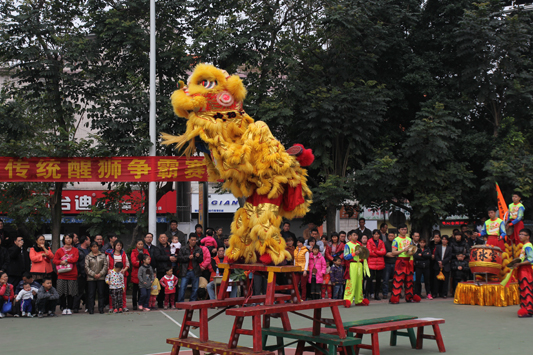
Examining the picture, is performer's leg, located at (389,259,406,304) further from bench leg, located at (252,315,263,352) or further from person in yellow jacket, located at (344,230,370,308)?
bench leg, located at (252,315,263,352)

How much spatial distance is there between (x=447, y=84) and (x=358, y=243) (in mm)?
5876

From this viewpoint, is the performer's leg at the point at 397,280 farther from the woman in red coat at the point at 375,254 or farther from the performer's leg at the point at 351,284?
the performer's leg at the point at 351,284

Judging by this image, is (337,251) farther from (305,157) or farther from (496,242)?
(305,157)

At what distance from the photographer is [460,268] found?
485 inches

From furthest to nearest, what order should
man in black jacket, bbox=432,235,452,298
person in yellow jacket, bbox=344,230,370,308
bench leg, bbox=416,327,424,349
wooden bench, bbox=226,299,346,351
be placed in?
man in black jacket, bbox=432,235,452,298, person in yellow jacket, bbox=344,230,370,308, bench leg, bbox=416,327,424,349, wooden bench, bbox=226,299,346,351

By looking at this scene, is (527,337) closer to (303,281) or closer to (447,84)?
(303,281)

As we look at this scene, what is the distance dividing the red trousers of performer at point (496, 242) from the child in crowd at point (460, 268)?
0.92 m

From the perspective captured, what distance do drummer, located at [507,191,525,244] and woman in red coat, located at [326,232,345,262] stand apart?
11.1ft

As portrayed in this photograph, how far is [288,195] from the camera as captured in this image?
A: 5.96 metres

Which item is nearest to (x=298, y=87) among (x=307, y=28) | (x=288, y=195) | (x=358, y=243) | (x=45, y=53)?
(x=307, y=28)

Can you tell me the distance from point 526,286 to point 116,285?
7.28 m

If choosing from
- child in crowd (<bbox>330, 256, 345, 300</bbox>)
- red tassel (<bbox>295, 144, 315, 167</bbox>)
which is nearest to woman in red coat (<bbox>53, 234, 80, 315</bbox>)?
child in crowd (<bbox>330, 256, 345, 300</bbox>)

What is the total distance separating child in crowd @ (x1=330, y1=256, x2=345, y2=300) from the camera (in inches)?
439

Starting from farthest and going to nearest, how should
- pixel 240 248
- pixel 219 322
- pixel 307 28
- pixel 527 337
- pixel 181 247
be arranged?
pixel 307 28
pixel 181 247
pixel 219 322
pixel 527 337
pixel 240 248
